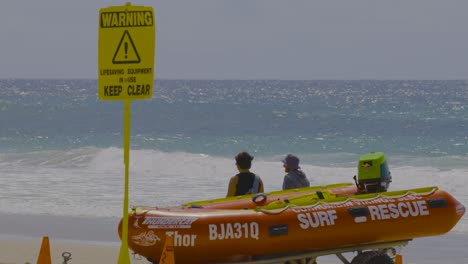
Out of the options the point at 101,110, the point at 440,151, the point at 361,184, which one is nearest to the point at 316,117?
the point at 101,110

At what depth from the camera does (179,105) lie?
5856 cm

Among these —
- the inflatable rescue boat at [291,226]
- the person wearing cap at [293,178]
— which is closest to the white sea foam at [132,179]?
the person wearing cap at [293,178]

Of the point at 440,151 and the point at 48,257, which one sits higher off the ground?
the point at 440,151

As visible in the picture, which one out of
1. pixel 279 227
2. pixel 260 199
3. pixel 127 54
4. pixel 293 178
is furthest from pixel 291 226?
pixel 127 54

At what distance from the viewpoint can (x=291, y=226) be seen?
8.70 metres

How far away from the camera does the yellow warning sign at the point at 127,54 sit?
7.67 m

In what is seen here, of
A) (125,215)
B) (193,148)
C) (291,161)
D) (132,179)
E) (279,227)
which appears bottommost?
(279,227)

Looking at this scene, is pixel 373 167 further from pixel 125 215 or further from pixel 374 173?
pixel 125 215

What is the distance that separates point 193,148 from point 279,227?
886 inches

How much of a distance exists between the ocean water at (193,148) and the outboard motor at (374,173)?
184 inches

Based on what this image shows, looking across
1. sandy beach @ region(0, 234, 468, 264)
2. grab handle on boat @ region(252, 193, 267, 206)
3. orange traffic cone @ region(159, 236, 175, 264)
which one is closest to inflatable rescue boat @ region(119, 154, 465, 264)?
grab handle on boat @ region(252, 193, 267, 206)

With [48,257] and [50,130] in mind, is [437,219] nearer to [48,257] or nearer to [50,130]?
[48,257]

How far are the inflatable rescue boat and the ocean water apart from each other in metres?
4.97

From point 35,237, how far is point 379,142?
71.6 ft
